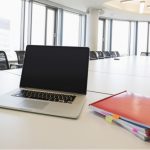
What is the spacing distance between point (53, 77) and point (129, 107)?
0.47 metres

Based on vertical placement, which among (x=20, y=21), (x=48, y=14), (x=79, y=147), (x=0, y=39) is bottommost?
(x=79, y=147)

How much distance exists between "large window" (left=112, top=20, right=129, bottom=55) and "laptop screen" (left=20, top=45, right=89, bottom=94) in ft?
30.0

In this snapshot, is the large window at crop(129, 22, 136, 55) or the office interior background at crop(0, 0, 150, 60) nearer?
the office interior background at crop(0, 0, 150, 60)

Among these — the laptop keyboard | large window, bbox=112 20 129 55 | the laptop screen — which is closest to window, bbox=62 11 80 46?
large window, bbox=112 20 129 55

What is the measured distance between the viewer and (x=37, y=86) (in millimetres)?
1177

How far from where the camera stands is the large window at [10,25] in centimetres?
566

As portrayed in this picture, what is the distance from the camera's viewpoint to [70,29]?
8.38 m

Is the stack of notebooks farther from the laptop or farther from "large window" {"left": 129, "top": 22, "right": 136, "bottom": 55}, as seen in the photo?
"large window" {"left": 129, "top": 22, "right": 136, "bottom": 55}

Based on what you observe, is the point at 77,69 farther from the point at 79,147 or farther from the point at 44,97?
the point at 79,147

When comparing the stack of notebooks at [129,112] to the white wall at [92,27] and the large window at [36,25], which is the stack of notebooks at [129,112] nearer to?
the large window at [36,25]

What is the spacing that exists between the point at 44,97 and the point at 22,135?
0.36 m

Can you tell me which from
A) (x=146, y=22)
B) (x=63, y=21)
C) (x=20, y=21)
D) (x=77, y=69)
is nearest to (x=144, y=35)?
(x=146, y=22)

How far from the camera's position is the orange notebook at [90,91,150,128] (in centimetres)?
72

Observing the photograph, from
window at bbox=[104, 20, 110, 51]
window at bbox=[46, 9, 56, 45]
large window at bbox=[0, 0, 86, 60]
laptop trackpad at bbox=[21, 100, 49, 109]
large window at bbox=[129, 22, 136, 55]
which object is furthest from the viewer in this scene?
large window at bbox=[129, 22, 136, 55]
